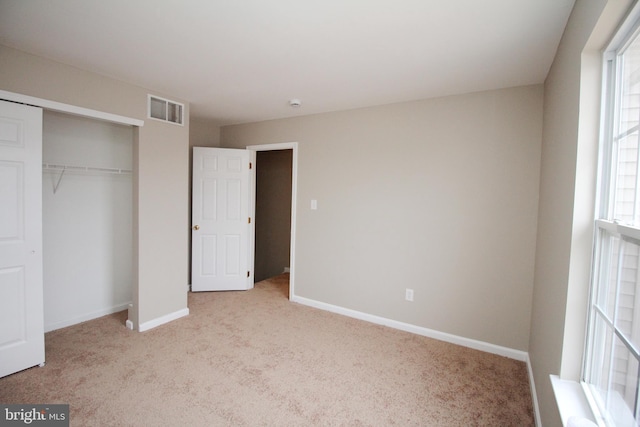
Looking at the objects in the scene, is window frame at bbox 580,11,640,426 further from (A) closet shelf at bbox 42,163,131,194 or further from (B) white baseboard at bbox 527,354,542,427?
(A) closet shelf at bbox 42,163,131,194

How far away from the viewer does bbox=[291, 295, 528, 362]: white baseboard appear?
8.91 feet

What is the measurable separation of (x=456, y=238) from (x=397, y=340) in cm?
118

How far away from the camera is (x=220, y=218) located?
427 centimetres

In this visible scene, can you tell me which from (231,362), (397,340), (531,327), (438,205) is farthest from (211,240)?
(531,327)

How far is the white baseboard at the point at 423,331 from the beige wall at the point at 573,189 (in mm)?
966

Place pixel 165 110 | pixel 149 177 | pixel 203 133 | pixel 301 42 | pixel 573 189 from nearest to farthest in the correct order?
pixel 573 189 < pixel 301 42 < pixel 149 177 < pixel 165 110 < pixel 203 133

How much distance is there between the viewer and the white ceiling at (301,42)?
164 centimetres

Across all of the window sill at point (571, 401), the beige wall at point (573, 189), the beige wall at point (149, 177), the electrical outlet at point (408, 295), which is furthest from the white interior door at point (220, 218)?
the window sill at point (571, 401)

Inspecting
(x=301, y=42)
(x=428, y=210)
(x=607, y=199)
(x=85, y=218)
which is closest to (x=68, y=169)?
(x=85, y=218)

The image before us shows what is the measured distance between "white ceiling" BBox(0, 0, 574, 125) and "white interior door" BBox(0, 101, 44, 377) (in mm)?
608

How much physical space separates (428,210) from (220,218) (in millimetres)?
2808

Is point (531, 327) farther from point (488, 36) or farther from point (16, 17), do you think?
point (16, 17)

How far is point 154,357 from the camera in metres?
2.60

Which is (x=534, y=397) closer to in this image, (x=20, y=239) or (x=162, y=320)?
(x=162, y=320)
